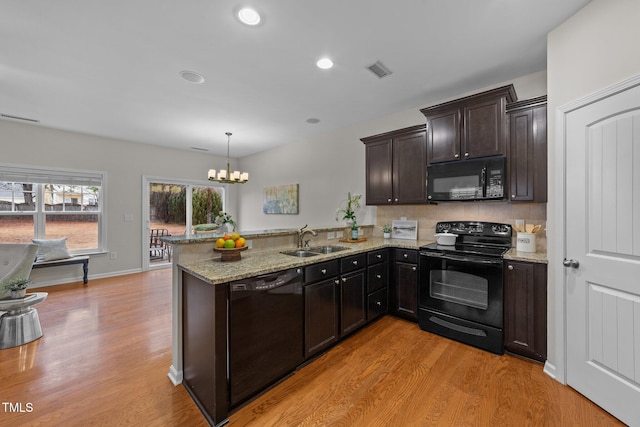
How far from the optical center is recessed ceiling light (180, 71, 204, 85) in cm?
284

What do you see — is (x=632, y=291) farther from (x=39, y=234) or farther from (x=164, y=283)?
(x=39, y=234)

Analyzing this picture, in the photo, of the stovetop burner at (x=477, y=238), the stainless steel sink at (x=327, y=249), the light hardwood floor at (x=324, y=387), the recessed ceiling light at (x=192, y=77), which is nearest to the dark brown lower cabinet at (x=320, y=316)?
the light hardwood floor at (x=324, y=387)

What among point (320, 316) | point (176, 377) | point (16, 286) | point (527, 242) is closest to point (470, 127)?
point (527, 242)

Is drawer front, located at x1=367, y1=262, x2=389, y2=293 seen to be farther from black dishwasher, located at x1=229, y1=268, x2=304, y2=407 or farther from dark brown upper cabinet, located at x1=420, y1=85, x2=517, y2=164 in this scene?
dark brown upper cabinet, located at x1=420, y1=85, x2=517, y2=164

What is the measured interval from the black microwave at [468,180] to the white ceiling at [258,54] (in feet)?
3.30

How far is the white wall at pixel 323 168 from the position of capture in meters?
3.92

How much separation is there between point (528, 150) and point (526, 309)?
1.48 metres

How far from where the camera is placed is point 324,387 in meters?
1.97

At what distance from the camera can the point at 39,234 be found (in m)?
4.62

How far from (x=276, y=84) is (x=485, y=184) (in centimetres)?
261

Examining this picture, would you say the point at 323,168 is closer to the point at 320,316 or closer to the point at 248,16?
the point at 248,16

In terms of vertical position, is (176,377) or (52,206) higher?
(52,206)

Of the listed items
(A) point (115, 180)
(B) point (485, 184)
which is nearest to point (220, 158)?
(A) point (115, 180)

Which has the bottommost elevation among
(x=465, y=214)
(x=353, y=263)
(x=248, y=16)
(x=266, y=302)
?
(x=266, y=302)
